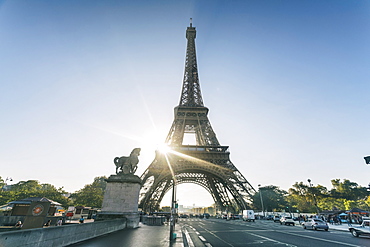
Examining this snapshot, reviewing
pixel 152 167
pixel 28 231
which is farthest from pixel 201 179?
pixel 28 231

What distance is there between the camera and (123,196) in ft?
49.3

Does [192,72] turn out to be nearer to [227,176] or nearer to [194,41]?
[194,41]

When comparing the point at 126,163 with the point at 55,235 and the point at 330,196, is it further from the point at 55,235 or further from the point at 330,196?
the point at 330,196

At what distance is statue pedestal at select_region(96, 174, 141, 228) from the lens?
48.5ft

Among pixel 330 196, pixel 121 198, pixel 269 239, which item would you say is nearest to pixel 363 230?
pixel 269 239

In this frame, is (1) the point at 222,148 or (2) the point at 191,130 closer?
(1) the point at 222,148

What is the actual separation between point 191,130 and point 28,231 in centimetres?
5108

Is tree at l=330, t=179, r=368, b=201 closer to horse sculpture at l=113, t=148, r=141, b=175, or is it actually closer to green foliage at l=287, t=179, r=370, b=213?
green foliage at l=287, t=179, r=370, b=213

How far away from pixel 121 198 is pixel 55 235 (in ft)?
25.5

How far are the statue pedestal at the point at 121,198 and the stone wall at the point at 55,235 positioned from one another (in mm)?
2633

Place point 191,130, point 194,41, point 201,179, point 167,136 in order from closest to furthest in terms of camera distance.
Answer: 1. point 167,136
2. point 191,130
3. point 201,179
4. point 194,41

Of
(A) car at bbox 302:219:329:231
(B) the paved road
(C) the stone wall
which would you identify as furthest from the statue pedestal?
(A) car at bbox 302:219:329:231

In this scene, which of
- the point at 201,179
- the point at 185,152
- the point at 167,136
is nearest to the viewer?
the point at 185,152

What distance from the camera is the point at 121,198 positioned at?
14984 millimetres
